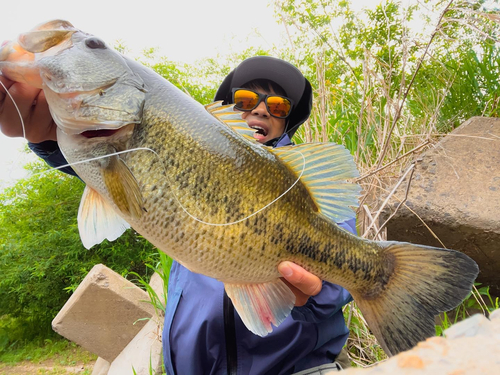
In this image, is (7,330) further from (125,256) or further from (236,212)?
(236,212)

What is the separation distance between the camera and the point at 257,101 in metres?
2.19

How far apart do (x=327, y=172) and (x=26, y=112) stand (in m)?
1.06

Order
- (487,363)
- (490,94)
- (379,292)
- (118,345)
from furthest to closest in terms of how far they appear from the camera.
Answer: (118,345), (490,94), (379,292), (487,363)

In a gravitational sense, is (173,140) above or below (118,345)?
above

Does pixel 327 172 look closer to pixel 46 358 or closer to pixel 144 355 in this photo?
pixel 144 355

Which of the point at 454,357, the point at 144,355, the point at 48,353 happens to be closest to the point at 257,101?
the point at 454,357

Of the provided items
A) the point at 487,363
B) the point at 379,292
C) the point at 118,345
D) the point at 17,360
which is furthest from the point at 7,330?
the point at 487,363

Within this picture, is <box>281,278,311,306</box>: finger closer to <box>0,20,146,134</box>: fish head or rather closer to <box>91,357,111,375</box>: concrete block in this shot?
<box>0,20,146,134</box>: fish head

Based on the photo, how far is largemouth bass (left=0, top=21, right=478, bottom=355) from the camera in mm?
1005

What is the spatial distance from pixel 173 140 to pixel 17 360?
7085mm

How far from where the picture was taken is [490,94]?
3.33 meters

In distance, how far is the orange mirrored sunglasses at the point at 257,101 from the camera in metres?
2.19

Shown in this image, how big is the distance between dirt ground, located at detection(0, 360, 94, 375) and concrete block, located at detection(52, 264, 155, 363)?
1.75 meters

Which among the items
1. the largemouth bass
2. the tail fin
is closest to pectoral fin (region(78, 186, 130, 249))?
the largemouth bass
